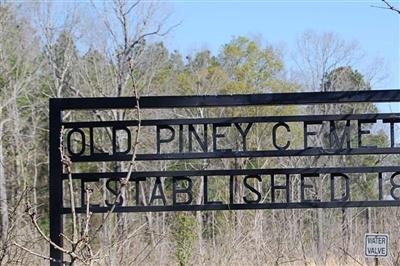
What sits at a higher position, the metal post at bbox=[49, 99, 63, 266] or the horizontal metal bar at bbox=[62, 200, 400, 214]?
the metal post at bbox=[49, 99, 63, 266]

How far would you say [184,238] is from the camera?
8.28m

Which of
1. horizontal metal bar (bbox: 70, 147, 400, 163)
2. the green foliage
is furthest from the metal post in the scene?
the green foliage

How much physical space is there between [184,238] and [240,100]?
2.91m

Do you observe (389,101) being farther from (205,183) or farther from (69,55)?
(69,55)

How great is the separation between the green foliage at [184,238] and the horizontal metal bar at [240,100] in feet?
6.51

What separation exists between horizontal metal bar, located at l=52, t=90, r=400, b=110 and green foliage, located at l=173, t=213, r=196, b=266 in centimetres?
198

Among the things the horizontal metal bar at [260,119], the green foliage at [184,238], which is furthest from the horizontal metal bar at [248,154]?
the green foliage at [184,238]

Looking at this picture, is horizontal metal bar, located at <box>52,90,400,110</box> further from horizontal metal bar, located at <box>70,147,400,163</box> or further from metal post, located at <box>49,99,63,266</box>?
horizontal metal bar, located at <box>70,147,400,163</box>

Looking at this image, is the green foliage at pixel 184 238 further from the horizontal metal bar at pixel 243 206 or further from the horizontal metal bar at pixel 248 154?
the horizontal metal bar at pixel 248 154

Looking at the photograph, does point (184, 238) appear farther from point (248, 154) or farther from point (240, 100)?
point (240, 100)

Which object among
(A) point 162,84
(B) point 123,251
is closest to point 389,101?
(B) point 123,251

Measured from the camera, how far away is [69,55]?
2720cm

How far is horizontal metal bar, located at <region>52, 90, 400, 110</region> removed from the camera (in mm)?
5812

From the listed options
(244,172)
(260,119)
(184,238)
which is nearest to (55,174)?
(244,172)
